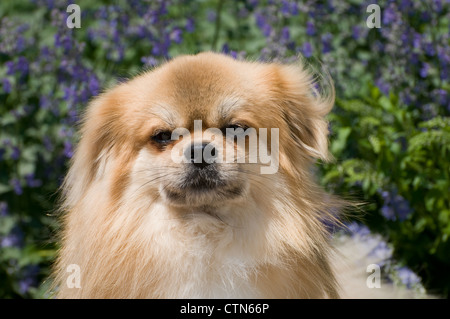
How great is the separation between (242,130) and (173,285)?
2.25 feet

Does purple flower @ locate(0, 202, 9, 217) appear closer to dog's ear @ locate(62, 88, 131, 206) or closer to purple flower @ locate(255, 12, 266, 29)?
dog's ear @ locate(62, 88, 131, 206)

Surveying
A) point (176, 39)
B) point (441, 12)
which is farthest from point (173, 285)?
point (441, 12)

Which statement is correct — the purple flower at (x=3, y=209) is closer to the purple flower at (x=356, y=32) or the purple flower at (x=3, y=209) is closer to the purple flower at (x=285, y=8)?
the purple flower at (x=285, y=8)

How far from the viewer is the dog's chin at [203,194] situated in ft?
8.22

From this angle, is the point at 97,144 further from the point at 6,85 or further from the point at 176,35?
the point at 6,85

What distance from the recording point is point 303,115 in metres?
2.91

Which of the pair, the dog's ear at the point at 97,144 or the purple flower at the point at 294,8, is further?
the purple flower at the point at 294,8

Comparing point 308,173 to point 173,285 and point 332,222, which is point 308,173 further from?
point 173,285

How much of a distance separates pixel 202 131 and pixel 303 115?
1.83ft

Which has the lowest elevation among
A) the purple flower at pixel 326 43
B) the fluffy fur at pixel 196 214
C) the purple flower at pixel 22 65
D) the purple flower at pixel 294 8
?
the fluffy fur at pixel 196 214

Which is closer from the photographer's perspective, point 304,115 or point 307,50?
point 304,115

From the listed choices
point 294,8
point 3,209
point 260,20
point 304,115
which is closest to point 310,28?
point 294,8

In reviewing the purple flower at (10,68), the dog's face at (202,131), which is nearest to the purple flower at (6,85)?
the purple flower at (10,68)

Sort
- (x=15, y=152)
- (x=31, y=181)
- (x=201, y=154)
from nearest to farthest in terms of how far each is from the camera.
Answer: (x=201, y=154)
(x=15, y=152)
(x=31, y=181)
